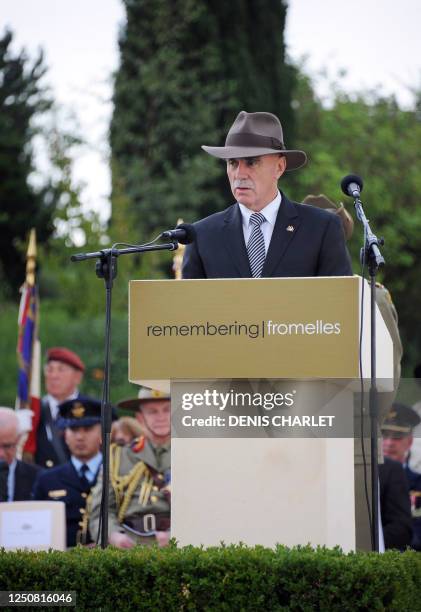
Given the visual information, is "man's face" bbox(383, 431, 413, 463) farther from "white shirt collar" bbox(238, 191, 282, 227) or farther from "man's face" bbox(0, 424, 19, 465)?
"white shirt collar" bbox(238, 191, 282, 227)

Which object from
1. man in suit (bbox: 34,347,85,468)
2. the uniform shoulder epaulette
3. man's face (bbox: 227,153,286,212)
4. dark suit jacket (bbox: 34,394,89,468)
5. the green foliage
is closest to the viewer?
man's face (bbox: 227,153,286,212)

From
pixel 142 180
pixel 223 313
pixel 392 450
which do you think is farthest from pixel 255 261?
pixel 142 180

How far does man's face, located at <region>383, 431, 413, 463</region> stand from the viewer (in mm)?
9617

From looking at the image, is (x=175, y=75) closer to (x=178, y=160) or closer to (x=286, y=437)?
(x=178, y=160)

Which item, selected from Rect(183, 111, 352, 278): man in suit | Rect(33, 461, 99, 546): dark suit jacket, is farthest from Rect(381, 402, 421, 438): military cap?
Rect(183, 111, 352, 278): man in suit

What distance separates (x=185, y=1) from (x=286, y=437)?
18.9 metres

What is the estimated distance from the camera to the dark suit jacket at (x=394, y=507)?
26.6 feet

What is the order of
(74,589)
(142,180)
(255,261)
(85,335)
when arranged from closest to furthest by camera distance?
(74,589) → (255,261) → (85,335) → (142,180)

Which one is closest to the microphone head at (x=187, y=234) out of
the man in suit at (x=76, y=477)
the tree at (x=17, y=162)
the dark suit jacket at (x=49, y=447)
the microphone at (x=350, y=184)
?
the microphone at (x=350, y=184)

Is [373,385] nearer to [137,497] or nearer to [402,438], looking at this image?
[137,497]

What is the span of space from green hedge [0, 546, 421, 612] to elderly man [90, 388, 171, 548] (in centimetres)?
293

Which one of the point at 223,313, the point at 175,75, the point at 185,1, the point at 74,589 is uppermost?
the point at 185,1

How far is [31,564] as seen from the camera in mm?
5297

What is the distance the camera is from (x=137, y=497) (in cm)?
877
